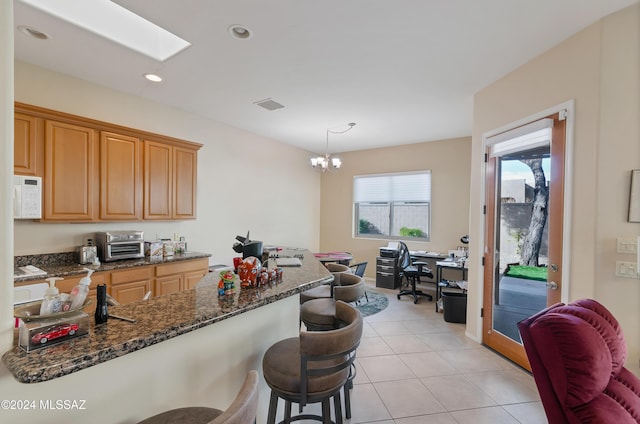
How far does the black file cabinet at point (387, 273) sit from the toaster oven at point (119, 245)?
14.0ft

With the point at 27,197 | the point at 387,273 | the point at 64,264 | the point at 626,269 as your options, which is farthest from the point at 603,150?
the point at 64,264

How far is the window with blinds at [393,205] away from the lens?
5902mm

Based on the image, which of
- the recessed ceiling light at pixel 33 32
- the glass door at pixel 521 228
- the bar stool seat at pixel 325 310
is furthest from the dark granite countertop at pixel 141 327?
the recessed ceiling light at pixel 33 32

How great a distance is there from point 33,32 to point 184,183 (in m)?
2.00

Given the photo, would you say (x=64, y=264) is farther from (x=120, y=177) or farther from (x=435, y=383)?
(x=435, y=383)

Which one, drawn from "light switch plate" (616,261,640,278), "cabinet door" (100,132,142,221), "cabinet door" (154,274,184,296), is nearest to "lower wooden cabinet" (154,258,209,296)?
"cabinet door" (154,274,184,296)

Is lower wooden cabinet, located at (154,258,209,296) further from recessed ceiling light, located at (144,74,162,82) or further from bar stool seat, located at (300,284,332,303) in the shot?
recessed ceiling light, located at (144,74,162,82)

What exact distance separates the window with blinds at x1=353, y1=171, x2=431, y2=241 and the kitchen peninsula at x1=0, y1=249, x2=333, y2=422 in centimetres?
468

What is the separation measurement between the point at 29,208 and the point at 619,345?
4437 mm

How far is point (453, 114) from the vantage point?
13.7ft

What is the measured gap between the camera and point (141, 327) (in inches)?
41.9

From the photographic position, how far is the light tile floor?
86.0 inches

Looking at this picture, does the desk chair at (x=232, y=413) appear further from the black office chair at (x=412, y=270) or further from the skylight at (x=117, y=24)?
the black office chair at (x=412, y=270)

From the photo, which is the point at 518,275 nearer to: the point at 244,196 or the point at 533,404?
the point at 533,404
